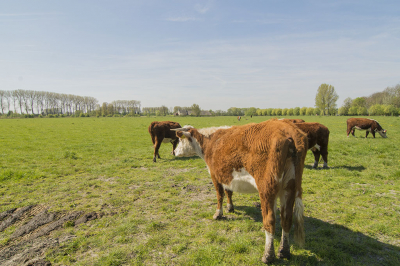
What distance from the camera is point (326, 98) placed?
92.1 meters

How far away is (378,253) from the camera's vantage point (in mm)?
3805

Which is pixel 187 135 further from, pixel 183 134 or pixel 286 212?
pixel 286 212

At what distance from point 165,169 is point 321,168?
7.95 meters

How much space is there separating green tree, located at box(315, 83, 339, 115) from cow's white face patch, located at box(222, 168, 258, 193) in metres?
107

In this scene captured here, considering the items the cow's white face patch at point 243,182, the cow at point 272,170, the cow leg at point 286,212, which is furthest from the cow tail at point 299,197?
the cow's white face patch at point 243,182

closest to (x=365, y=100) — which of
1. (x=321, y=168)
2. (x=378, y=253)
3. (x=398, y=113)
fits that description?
(x=398, y=113)

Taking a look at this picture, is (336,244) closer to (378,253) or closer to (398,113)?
(378,253)

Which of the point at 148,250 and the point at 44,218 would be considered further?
the point at 44,218

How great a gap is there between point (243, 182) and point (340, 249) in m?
2.36

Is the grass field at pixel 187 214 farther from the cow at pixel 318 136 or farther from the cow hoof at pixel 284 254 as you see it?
the cow at pixel 318 136

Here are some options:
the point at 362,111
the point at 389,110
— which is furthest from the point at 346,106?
the point at 389,110

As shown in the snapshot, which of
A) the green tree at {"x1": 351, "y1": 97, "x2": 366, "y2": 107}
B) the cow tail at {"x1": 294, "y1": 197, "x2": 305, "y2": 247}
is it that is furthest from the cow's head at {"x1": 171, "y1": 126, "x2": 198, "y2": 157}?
the green tree at {"x1": 351, "y1": 97, "x2": 366, "y2": 107}

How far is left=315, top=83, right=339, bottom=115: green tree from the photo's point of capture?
91.7m

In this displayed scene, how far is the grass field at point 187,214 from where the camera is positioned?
3.84m
